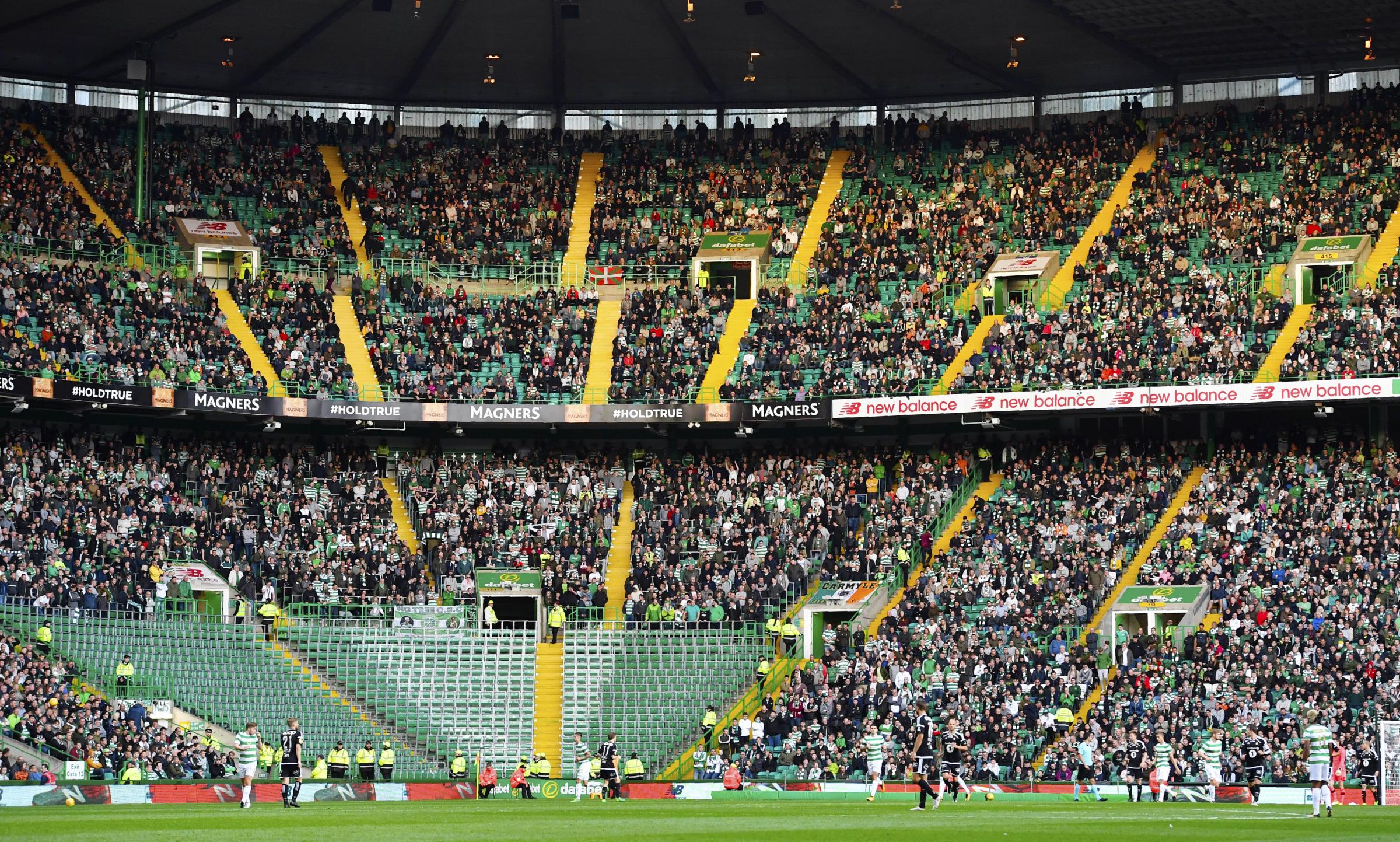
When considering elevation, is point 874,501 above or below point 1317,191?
below

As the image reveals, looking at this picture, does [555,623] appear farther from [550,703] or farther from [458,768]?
[458,768]

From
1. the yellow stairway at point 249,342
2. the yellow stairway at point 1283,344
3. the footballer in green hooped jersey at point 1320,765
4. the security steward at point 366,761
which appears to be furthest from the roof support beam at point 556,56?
the footballer in green hooped jersey at point 1320,765

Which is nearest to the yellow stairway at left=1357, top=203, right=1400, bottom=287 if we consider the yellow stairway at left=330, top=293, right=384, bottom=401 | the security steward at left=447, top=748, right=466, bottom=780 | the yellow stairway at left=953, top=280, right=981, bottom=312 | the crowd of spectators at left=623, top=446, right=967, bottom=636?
the yellow stairway at left=953, top=280, right=981, bottom=312

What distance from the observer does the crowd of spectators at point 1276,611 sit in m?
41.5

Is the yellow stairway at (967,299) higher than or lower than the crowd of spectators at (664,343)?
higher

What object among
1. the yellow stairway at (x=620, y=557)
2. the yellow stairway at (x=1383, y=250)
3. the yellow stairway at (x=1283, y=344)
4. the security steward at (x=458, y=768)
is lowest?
the security steward at (x=458, y=768)

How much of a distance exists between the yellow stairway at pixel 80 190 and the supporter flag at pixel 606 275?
1350cm

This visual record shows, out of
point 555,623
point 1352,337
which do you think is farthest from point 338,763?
point 1352,337

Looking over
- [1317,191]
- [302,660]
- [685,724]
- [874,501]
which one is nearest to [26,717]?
[302,660]

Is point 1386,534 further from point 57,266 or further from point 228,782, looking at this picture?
point 57,266

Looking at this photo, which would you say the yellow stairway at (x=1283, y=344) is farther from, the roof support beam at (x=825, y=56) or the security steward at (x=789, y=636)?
the roof support beam at (x=825, y=56)

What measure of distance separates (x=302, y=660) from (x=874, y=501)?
16070mm

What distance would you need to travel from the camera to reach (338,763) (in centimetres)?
3981

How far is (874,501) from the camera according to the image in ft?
175
